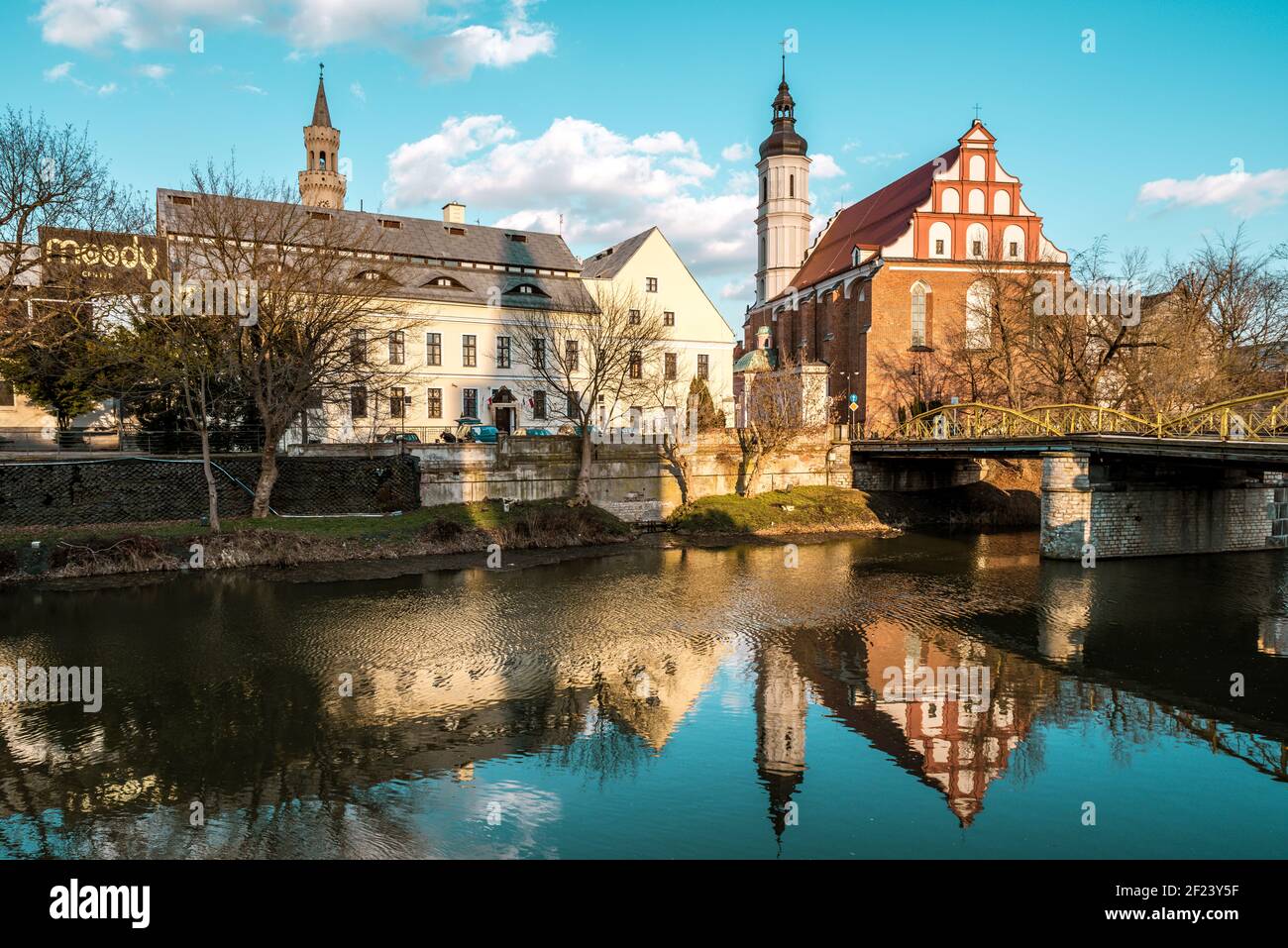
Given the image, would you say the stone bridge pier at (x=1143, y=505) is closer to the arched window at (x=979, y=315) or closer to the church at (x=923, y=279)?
the arched window at (x=979, y=315)

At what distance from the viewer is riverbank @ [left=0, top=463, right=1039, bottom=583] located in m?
24.7

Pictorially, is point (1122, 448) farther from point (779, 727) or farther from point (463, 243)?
point (463, 243)

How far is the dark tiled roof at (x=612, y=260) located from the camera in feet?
153

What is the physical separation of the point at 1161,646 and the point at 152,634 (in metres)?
22.5

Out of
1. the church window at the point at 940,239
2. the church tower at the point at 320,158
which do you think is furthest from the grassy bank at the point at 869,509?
the church tower at the point at 320,158

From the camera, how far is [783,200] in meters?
64.0

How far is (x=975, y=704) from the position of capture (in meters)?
14.4

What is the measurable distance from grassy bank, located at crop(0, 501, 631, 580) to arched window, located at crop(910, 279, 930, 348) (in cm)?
2688

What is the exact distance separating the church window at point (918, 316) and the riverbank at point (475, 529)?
11539mm

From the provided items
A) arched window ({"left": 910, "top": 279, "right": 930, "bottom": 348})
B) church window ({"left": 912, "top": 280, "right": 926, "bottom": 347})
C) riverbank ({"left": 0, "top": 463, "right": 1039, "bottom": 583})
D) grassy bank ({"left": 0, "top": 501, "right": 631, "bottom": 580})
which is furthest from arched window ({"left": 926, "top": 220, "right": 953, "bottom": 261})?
grassy bank ({"left": 0, "top": 501, "right": 631, "bottom": 580})

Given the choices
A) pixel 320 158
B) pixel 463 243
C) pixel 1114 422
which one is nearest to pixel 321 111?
pixel 320 158
